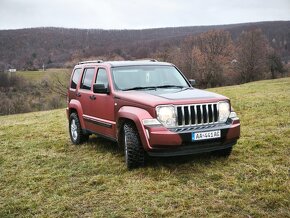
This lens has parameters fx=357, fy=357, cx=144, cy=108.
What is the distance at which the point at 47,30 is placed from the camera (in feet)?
274

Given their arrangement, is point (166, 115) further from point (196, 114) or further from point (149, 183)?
point (149, 183)

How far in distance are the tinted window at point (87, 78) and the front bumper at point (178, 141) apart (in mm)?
2636

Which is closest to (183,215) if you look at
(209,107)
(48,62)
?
(209,107)

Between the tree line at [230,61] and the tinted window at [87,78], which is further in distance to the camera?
the tree line at [230,61]

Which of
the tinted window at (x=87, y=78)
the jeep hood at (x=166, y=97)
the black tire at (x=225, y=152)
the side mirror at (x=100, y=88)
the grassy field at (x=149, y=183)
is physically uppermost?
the tinted window at (x=87, y=78)

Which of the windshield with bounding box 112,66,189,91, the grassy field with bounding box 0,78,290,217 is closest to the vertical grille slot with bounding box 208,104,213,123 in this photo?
the grassy field with bounding box 0,78,290,217

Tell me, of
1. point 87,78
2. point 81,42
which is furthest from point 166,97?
point 81,42

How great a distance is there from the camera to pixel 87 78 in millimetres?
7934

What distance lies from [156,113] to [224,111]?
4.05ft

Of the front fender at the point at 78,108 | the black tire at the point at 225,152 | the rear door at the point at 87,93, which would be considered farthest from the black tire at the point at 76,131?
the black tire at the point at 225,152

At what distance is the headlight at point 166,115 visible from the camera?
5.54 meters

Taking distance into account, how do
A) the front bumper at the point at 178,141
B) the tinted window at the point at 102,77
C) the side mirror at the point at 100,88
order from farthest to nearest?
the tinted window at the point at 102,77 < the side mirror at the point at 100,88 < the front bumper at the point at 178,141

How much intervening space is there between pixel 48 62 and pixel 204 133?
6587cm

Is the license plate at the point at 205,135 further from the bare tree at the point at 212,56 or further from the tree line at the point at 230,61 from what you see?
the bare tree at the point at 212,56
